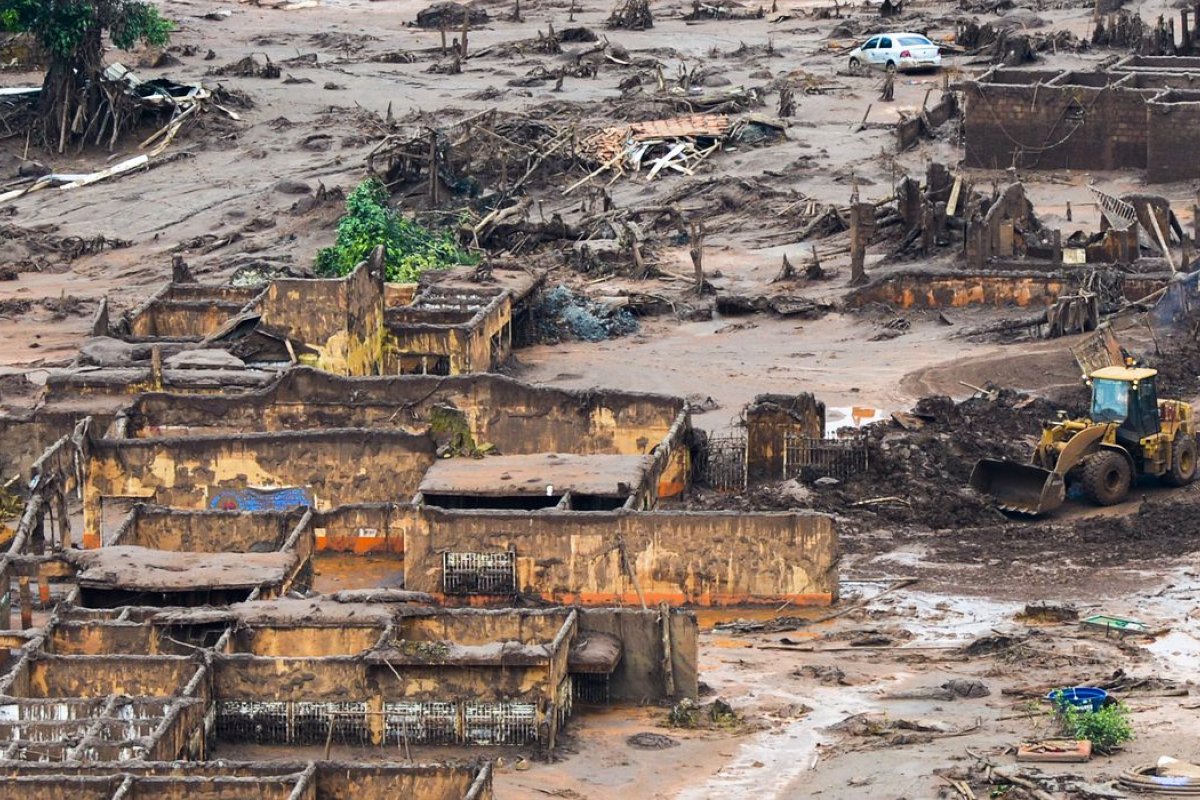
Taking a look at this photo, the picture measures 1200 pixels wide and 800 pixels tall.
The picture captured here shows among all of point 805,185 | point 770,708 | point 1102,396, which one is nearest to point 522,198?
point 805,185

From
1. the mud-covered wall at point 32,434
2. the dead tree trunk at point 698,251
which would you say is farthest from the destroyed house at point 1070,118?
the mud-covered wall at point 32,434

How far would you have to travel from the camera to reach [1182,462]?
1348 inches

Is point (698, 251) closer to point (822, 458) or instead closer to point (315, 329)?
point (315, 329)

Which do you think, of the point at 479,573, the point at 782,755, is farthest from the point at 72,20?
the point at 782,755

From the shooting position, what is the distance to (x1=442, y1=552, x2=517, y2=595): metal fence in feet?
103

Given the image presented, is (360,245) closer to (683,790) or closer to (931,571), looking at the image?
(931,571)

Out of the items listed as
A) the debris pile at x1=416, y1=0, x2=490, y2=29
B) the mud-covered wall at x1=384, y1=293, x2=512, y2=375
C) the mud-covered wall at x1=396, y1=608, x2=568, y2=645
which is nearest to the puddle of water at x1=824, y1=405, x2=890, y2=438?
the mud-covered wall at x1=384, y1=293, x2=512, y2=375

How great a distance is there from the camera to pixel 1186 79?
5125cm

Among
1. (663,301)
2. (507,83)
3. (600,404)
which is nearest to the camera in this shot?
(600,404)

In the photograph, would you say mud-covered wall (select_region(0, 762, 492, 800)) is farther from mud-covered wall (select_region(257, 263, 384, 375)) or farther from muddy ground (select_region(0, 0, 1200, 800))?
mud-covered wall (select_region(257, 263, 384, 375))

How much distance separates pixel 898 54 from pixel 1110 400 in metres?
29.1

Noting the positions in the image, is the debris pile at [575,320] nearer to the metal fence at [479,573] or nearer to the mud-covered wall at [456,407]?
the mud-covered wall at [456,407]

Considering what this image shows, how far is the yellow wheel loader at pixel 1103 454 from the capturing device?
110ft

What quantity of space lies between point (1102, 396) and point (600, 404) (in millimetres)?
6178
